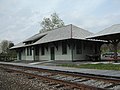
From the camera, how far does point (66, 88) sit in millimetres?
7676

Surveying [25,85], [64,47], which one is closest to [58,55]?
[64,47]

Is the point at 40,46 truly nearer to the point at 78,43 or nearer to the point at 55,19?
the point at 78,43

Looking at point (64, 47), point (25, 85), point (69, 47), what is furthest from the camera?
point (64, 47)

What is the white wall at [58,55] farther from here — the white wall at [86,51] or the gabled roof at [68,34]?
the gabled roof at [68,34]

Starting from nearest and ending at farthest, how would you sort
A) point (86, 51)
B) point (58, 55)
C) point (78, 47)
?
point (78, 47) → point (86, 51) → point (58, 55)

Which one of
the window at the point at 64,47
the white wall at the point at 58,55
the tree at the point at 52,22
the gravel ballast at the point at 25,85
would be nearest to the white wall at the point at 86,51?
the white wall at the point at 58,55

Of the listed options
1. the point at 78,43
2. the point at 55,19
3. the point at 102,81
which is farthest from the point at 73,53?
the point at 55,19

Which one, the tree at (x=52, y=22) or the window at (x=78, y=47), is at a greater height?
the tree at (x=52, y=22)

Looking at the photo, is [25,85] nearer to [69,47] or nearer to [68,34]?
[69,47]

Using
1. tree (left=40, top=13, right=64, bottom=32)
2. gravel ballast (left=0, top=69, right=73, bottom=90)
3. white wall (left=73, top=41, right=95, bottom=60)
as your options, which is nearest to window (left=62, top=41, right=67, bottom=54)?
white wall (left=73, top=41, right=95, bottom=60)

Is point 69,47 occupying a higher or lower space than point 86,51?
higher

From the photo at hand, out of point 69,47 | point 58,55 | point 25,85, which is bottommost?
point 25,85

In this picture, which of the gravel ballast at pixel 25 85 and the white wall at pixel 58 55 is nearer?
the gravel ballast at pixel 25 85

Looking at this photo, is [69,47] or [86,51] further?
[86,51]
